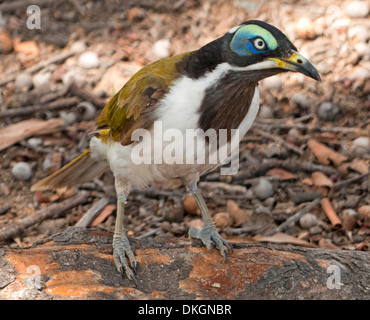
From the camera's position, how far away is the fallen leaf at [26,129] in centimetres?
537

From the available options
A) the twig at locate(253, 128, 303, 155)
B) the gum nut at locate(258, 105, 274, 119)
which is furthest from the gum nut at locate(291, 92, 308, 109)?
the twig at locate(253, 128, 303, 155)

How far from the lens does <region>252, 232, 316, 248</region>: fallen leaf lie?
164 inches

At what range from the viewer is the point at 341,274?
10.3ft

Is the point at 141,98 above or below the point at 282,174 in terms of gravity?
above

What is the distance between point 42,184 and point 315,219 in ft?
7.15

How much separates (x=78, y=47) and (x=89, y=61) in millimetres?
385

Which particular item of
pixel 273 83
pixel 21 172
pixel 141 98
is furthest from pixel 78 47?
pixel 141 98

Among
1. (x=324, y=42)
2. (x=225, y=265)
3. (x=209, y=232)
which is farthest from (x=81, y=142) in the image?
(x=324, y=42)

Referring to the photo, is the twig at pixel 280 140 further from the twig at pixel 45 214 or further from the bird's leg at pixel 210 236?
the twig at pixel 45 214

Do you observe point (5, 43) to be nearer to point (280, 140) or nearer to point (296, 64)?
point (280, 140)

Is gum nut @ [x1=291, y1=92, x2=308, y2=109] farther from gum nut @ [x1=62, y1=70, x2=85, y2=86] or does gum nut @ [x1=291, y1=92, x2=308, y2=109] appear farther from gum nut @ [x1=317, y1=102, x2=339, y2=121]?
gum nut @ [x1=62, y1=70, x2=85, y2=86]


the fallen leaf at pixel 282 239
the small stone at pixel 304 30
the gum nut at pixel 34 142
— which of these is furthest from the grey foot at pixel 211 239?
the small stone at pixel 304 30

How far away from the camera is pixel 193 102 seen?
3.18 m

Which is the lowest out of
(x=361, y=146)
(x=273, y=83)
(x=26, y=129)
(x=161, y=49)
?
(x=361, y=146)
